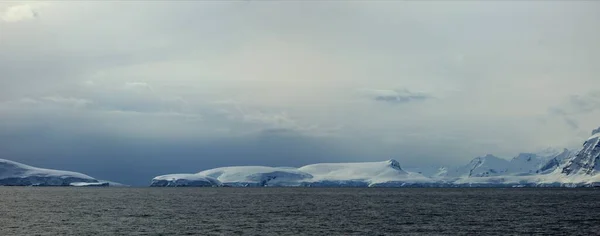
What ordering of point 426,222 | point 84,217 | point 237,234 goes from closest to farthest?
point 237,234, point 426,222, point 84,217

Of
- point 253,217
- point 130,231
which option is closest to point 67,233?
point 130,231

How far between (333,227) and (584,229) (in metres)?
37.0

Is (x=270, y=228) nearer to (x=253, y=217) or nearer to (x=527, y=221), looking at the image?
(x=253, y=217)

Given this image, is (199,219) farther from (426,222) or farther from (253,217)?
(426,222)

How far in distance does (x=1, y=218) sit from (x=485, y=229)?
83278 mm

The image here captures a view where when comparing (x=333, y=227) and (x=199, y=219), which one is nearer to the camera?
(x=333, y=227)

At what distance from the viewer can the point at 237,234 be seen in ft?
298

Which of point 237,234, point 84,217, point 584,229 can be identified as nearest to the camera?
point 237,234

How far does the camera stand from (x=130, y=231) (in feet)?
310

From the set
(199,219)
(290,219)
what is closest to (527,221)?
(290,219)

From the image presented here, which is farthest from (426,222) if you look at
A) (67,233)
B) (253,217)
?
(67,233)

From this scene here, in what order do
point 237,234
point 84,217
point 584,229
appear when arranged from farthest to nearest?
point 84,217 → point 584,229 → point 237,234

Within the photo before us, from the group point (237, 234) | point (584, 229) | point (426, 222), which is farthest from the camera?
point (426, 222)

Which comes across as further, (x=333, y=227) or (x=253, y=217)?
(x=253, y=217)
